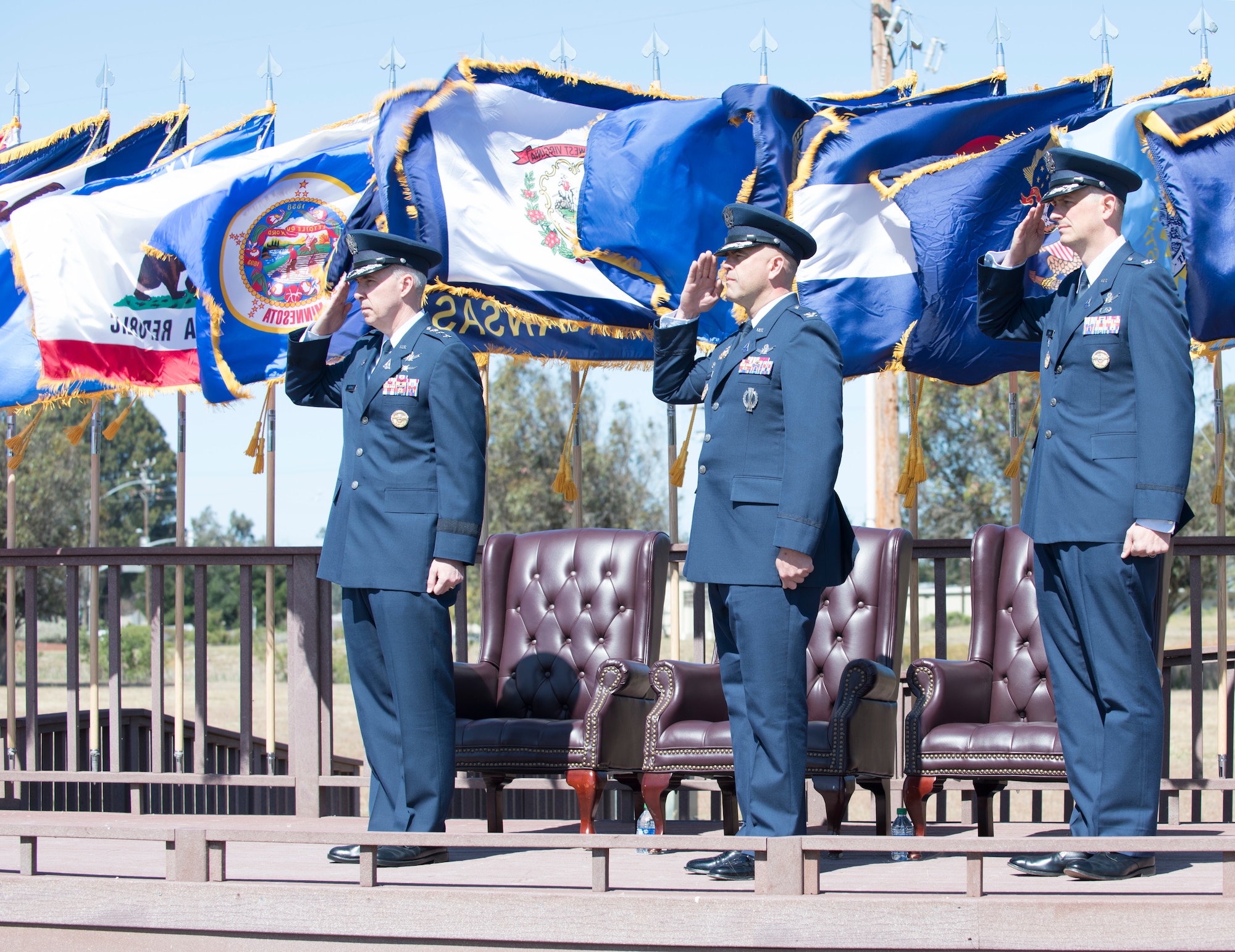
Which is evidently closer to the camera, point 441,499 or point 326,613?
point 441,499

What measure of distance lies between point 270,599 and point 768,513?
3265 mm

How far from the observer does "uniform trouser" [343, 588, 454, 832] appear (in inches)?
161

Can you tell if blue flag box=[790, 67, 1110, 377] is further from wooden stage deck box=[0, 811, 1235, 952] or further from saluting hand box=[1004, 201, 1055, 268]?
wooden stage deck box=[0, 811, 1235, 952]

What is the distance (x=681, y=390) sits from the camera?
427 centimetres

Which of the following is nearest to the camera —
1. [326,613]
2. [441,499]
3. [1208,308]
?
[441,499]

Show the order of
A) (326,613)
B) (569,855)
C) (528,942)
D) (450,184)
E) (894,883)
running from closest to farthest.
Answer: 1. (528,942)
2. (894,883)
3. (569,855)
4. (326,613)
5. (450,184)

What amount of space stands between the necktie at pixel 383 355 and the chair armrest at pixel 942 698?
1.98 metres

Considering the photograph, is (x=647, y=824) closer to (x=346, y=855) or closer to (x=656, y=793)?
(x=656, y=793)

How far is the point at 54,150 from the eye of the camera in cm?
959

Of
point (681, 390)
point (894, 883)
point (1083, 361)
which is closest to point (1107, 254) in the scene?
point (1083, 361)

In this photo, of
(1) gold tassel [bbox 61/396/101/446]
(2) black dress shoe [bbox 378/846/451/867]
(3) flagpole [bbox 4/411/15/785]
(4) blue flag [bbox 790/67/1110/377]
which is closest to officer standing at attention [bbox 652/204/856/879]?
(2) black dress shoe [bbox 378/846/451/867]

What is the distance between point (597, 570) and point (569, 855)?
4.77 ft

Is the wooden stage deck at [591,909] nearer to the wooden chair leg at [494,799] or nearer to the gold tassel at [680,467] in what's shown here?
the wooden chair leg at [494,799]

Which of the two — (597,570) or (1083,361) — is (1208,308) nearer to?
(1083,361)
